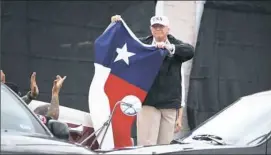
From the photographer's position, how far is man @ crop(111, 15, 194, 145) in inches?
331

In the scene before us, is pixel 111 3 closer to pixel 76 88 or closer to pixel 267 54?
pixel 76 88

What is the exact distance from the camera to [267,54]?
1290cm

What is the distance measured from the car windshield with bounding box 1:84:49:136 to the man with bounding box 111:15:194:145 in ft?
7.37

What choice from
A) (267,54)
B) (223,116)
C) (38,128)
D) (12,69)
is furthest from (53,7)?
(38,128)

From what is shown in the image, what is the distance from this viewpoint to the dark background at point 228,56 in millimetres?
12461

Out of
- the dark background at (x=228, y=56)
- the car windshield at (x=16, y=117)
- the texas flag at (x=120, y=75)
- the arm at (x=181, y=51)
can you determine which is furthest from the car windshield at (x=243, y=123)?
the dark background at (x=228, y=56)

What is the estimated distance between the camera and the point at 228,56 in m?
12.7

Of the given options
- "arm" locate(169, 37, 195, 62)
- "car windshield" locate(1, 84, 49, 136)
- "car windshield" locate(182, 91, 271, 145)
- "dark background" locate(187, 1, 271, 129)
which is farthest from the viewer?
"dark background" locate(187, 1, 271, 129)

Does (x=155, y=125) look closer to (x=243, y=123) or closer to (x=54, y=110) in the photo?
(x=54, y=110)

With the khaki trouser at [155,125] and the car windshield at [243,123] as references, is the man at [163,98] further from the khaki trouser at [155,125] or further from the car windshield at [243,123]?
the car windshield at [243,123]

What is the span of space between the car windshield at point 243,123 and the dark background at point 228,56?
15.4 ft

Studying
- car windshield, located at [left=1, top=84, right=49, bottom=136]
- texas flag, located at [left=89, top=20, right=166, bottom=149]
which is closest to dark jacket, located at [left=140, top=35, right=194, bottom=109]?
texas flag, located at [left=89, top=20, right=166, bottom=149]

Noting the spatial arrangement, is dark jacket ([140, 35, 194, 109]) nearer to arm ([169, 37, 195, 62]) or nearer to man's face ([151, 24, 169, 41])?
arm ([169, 37, 195, 62])

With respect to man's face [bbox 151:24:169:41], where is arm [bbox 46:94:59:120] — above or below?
below
